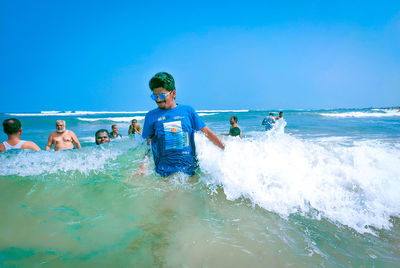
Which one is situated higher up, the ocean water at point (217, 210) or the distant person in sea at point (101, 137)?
the distant person in sea at point (101, 137)

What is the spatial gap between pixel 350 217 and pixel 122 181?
3085 millimetres

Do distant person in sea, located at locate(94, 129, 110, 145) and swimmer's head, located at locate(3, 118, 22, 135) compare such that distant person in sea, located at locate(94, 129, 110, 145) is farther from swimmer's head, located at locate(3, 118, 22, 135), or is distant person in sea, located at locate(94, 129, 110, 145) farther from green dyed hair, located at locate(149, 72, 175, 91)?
green dyed hair, located at locate(149, 72, 175, 91)

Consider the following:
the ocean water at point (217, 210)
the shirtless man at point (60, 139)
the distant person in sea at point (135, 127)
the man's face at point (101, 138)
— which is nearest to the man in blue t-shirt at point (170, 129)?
the ocean water at point (217, 210)

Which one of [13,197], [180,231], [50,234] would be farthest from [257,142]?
[13,197]

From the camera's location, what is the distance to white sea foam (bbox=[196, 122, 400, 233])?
2846mm

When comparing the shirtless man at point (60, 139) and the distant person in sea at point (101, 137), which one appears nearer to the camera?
the shirtless man at point (60, 139)

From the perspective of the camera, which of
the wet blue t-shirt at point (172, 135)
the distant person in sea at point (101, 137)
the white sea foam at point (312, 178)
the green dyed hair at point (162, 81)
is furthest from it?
the distant person in sea at point (101, 137)

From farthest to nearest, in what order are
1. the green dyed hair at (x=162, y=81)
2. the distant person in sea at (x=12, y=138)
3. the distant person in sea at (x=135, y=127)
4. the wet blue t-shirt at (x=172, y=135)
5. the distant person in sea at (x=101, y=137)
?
the distant person in sea at (x=135, y=127) → the distant person in sea at (x=101, y=137) → the distant person in sea at (x=12, y=138) → the wet blue t-shirt at (x=172, y=135) → the green dyed hair at (x=162, y=81)

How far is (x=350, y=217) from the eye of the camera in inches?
107

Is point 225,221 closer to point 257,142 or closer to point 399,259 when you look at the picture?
point 399,259

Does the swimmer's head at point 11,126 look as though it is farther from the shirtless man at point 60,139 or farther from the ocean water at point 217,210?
the shirtless man at point 60,139

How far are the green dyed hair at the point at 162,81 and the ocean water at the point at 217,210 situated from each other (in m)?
0.84

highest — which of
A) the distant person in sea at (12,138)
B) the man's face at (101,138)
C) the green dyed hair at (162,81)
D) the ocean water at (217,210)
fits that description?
the green dyed hair at (162,81)

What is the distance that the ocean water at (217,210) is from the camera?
1.99m
